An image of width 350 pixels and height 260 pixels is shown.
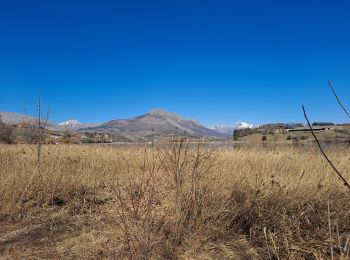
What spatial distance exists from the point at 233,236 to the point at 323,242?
45.3 inches

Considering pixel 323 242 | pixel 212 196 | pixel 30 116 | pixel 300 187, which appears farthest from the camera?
pixel 30 116

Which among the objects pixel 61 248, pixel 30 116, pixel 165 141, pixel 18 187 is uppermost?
pixel 30 116

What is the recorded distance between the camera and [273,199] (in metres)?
4.95

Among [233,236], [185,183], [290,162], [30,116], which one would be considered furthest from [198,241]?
[30,116]

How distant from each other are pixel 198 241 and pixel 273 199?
1.31 metres

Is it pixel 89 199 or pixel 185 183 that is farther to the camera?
pixel 89 199

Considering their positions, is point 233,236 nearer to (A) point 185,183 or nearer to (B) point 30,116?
(A) point 185,183

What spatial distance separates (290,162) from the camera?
934cm

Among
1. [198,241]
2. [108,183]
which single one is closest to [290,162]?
[108,183]

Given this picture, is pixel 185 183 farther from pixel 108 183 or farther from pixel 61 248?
pixel 108 183

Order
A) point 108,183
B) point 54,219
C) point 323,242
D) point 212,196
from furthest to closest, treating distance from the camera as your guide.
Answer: point 108,183, point 54,219, point 212,196, point 323,242

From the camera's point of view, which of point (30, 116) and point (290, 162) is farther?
point (30, 116)

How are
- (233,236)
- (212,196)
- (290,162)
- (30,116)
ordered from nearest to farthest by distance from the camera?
(233,236)
(212,196)
(290,162)
(30,116)

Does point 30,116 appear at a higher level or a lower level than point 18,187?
higher
